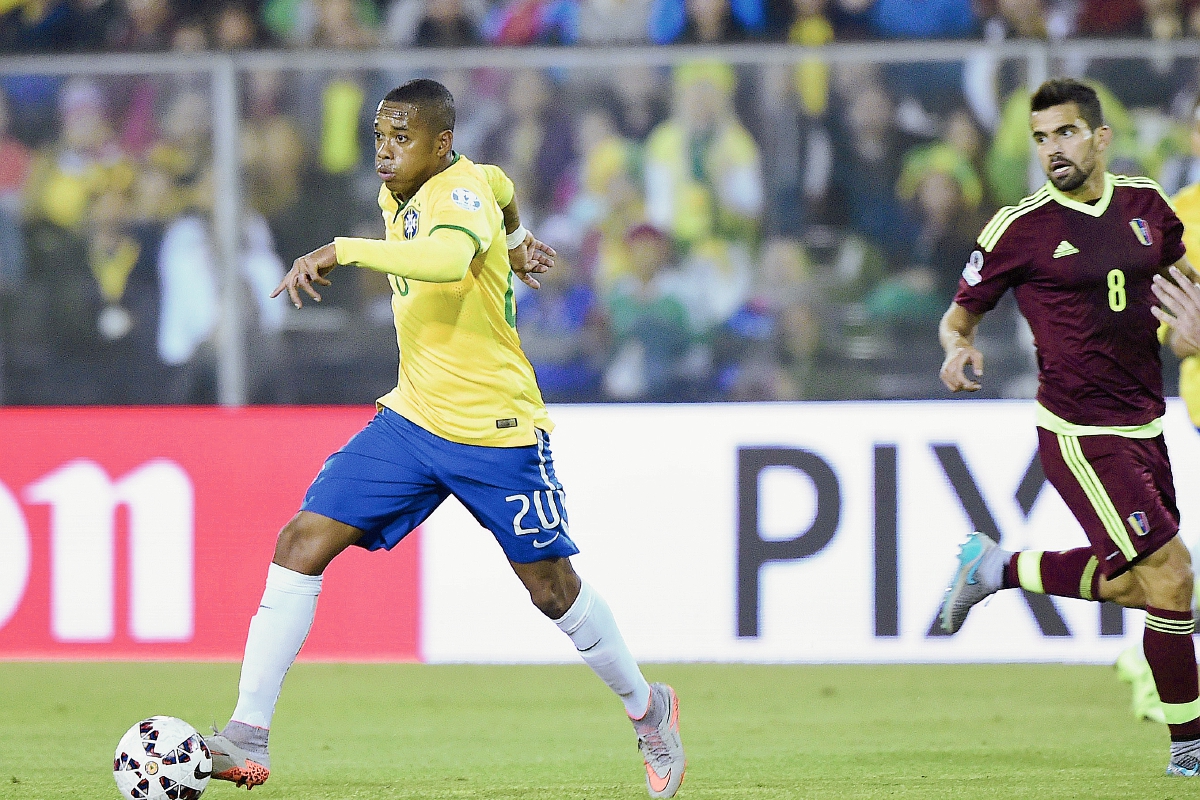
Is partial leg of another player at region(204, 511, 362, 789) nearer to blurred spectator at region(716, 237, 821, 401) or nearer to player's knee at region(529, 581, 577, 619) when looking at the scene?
player's knee at region(529, 581, 577, 619)

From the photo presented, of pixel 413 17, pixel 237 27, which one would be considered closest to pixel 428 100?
pixel 413 17

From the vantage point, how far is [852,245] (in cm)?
831

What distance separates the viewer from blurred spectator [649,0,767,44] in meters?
9.27

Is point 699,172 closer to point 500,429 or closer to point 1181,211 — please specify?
point 1181,211

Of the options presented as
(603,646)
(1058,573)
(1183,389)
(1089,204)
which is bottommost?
(603,646)

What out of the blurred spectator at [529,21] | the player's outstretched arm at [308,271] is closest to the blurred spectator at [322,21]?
the blurred spectator at [529,21]

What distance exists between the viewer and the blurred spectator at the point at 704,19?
9.27 metres

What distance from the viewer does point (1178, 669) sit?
4.82 meters

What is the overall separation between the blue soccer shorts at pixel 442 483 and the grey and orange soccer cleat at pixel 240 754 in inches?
22.4

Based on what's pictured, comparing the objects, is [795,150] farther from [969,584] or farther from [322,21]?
[969,584]

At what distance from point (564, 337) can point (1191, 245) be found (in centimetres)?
333

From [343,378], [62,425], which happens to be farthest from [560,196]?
[62,425]

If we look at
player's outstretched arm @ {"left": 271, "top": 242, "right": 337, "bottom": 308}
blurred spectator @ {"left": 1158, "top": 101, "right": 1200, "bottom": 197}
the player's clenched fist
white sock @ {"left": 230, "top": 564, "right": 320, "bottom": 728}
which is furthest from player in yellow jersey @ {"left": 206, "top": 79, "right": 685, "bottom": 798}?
blurred spectator @ {"left": 1158, "top": 101, "right": 1200, "bottom": 197}

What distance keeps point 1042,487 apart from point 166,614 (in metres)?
3.66
